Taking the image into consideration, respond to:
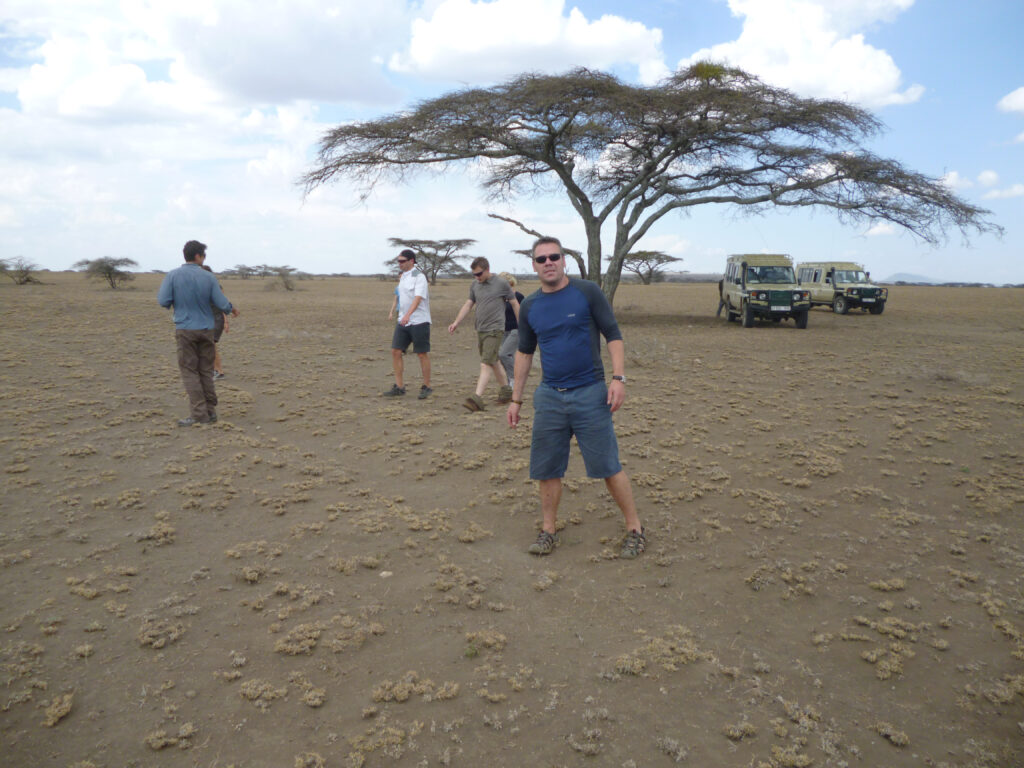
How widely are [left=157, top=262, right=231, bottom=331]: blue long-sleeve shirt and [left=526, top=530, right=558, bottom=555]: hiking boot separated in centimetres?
414

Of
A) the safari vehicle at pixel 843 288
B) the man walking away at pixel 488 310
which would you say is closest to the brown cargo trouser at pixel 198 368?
the man walking away at pixel 488 310

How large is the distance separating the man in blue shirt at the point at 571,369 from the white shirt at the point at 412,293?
3.63 metres

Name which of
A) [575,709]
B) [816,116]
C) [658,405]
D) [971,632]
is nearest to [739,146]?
[816,116]

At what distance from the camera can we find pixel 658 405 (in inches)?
306

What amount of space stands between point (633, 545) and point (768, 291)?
15548 millimetres

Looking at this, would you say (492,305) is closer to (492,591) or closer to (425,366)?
(425,366)

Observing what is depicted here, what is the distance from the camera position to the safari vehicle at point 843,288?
2364 cm

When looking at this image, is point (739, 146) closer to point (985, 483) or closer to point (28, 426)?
point (985, 483)

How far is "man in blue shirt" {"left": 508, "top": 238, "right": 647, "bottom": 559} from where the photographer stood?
369 centimetres

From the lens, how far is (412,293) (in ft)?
23.9

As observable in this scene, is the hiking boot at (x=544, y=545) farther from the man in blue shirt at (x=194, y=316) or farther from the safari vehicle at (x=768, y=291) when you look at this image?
the safari vehicle at (x=768, y=291)

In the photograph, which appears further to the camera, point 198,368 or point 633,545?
point 198,368

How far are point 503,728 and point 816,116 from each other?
58.7ft

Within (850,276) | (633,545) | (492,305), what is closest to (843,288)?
(850,276)
